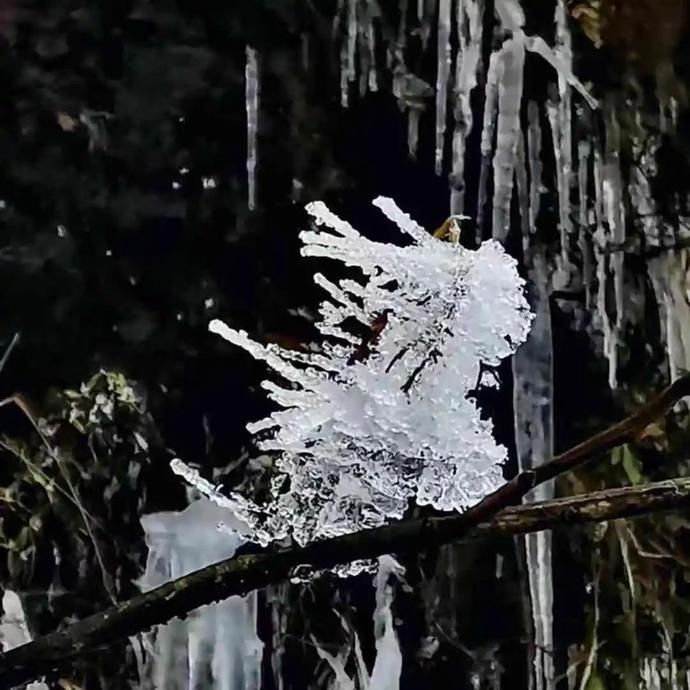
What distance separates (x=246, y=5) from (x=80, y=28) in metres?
0.15

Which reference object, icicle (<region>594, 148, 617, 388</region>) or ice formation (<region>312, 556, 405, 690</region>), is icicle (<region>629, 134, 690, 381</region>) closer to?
icicle (<region>594, 148, 617, 388</region>)

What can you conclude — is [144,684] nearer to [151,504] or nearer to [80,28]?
[151,504]

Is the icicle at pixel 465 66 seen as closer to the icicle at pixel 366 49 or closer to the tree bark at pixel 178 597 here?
the icicle at pixel 366 49

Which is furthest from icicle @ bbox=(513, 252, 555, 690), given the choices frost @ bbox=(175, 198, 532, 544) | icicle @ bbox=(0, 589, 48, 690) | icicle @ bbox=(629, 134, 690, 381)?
icicle @ bbox=(0, 589, 48, 690)

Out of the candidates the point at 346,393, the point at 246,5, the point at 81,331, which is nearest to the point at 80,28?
the point at 246,5

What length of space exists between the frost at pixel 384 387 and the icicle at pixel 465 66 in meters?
0.10

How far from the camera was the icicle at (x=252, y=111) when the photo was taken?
3.23 feet

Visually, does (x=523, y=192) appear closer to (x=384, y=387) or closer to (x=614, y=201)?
(x=614, y=201)

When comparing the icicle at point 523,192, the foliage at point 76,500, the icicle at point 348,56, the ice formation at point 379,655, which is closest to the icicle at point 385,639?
the ice formation at point 379,655

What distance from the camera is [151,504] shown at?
3.12 feet

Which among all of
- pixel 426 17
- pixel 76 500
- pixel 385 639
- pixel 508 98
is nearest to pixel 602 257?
pixel 508 98

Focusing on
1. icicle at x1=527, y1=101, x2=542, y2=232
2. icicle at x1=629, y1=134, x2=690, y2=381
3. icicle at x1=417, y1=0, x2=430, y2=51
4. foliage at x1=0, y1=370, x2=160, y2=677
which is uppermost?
icicle at x1=417, y1=0, x2=430, y2=51

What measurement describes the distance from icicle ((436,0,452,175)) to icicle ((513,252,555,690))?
187 mm

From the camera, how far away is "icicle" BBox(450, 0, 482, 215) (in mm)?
1006
